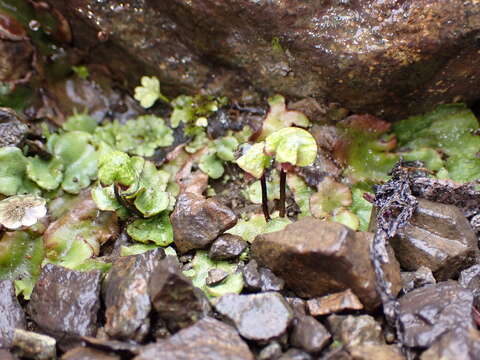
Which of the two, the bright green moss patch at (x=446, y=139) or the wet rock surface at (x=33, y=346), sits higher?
the bright green moss patch at (x=446, y=139)

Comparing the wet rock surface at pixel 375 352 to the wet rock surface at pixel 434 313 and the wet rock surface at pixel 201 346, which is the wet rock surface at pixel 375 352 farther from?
the wet rock surface at pixel 201 346

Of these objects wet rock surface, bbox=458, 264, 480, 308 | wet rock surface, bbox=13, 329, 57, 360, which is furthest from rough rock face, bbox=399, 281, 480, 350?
wet rock surface, bbox=13, 329, 57, 360

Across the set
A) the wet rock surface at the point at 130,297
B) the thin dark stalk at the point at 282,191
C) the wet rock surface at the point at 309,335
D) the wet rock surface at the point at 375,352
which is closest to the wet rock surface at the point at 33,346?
the wet rock surface at the point at 130,297

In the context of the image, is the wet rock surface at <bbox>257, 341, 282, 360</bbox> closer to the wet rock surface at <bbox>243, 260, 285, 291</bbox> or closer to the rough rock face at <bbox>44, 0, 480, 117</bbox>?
the wet rock surface at <bbox>243, 260, 285, 291</bbox>

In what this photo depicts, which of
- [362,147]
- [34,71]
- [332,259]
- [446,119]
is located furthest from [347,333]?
[34,71]

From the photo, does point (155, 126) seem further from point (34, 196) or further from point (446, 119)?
point (446, 119)
